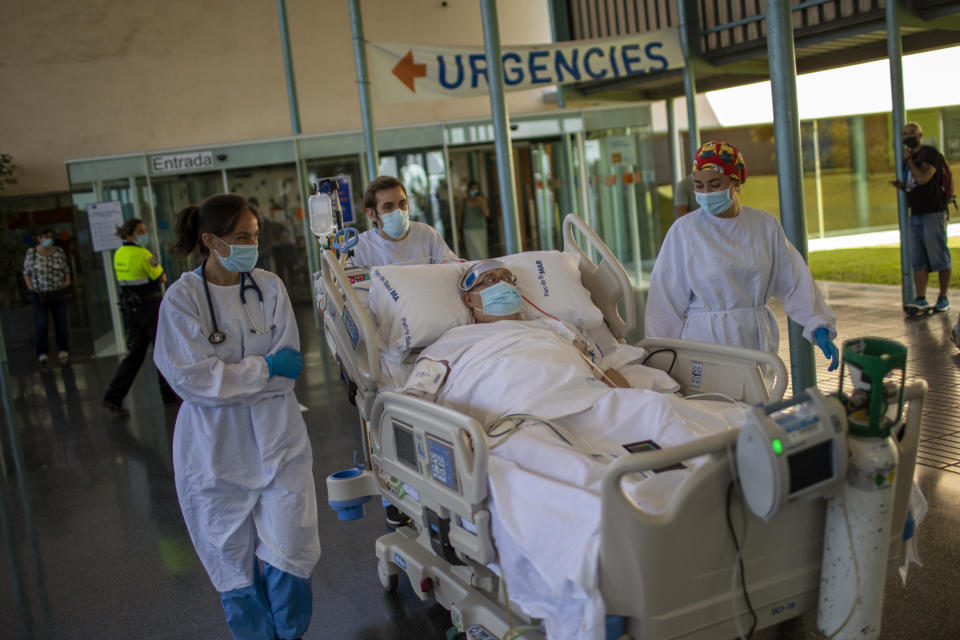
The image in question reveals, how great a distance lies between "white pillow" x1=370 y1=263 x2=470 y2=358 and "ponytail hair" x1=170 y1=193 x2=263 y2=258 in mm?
743

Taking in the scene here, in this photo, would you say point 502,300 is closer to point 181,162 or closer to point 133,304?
point 133,304

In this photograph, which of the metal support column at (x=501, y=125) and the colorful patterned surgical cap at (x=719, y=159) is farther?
the metal support column at (x=501, y=125)

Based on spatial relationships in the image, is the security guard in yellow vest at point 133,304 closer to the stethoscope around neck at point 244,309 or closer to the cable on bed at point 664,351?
the stethoscope around neck at point 244,309

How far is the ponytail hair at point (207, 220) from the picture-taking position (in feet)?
9.62

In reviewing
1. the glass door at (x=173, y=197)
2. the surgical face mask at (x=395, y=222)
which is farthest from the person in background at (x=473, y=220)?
the surgical face mask at (x=395, y=222)

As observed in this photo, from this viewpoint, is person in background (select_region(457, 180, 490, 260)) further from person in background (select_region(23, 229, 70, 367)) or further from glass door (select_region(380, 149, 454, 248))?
person in background (select_region(23, 229, 70, 367))

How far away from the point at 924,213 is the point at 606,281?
19.2 ft

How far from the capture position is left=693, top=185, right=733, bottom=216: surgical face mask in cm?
349

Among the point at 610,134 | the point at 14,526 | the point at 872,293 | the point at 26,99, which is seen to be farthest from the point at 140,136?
the point at 872,293

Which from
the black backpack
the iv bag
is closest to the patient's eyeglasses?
the iv bag

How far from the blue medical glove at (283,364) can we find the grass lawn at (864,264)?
9432mm

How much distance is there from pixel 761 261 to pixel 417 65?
476cm

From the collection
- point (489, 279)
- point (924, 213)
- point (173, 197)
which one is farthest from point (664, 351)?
point (173, 197)

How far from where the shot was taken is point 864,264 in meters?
12.7
